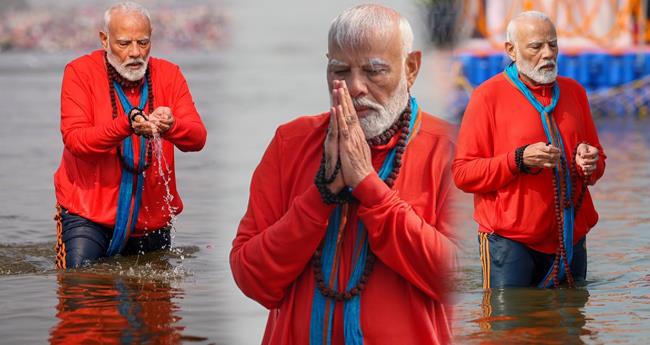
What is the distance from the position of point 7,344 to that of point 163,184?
66.0 inches

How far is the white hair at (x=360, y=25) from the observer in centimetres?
381

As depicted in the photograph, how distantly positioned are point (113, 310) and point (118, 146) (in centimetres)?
107

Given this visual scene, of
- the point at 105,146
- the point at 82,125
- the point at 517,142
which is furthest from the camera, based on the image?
the point at 82,125

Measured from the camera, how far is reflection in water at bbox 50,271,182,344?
22.9 feet

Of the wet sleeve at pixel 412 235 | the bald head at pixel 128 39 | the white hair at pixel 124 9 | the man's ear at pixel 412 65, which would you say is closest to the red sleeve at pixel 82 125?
the bald head at pixel 128 39

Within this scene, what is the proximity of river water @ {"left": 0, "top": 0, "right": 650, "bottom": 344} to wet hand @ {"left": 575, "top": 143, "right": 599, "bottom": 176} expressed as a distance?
872mm

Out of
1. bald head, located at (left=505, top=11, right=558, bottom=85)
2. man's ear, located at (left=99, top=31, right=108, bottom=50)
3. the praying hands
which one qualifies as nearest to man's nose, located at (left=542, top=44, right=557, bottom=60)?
bald head, located at (left=505, top=11, right=558, bottom=85)

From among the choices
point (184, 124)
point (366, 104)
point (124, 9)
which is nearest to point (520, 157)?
point (184, 124)

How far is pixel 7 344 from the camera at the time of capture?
699 cm

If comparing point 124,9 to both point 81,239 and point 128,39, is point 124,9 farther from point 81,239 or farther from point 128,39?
point 81,239

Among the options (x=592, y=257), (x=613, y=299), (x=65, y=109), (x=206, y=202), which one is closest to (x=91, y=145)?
(x=65, y=109)

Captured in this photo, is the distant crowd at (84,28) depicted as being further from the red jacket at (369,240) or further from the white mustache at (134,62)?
the red jacket at (369,240)

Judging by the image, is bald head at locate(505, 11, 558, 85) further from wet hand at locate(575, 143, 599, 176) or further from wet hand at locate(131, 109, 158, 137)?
wet hand at locate(131, 109, 158, 137)

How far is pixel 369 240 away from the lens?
12.9ft
